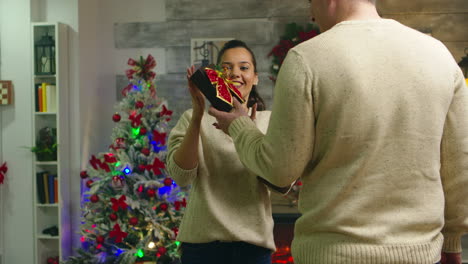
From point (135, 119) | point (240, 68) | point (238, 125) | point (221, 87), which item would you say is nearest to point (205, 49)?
point (135, 119)

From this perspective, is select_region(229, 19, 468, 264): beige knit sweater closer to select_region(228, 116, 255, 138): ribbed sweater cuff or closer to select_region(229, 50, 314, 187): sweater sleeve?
select_region(229, 50, 314, 187): sweater sleeve

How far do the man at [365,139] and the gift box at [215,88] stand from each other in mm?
359

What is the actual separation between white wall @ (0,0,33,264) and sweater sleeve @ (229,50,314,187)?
3338 millimetres

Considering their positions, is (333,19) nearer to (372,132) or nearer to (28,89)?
(372,132)

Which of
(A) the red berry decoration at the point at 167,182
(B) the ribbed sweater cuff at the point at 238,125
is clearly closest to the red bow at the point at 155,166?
(A) the red berry decoration at the point at 167,182

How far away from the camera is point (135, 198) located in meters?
3.59

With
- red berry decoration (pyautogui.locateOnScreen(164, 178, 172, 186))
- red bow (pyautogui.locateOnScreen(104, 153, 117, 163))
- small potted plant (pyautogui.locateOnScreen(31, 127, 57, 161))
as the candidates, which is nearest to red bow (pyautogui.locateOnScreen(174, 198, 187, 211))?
red berry decoration (pyautogui.locateOnScreen(164, 178, 172, 186))

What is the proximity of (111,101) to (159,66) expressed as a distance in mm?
551

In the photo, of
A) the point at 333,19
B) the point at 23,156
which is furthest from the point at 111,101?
the point at 333,19

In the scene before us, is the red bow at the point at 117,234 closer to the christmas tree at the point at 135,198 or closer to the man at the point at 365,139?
the christmas tree at the point at 135,198

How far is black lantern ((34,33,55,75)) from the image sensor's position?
3.93 m

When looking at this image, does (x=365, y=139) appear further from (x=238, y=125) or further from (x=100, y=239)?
(x=100, y=239)

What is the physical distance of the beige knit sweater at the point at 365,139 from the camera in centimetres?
103

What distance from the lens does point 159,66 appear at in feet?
14.7
